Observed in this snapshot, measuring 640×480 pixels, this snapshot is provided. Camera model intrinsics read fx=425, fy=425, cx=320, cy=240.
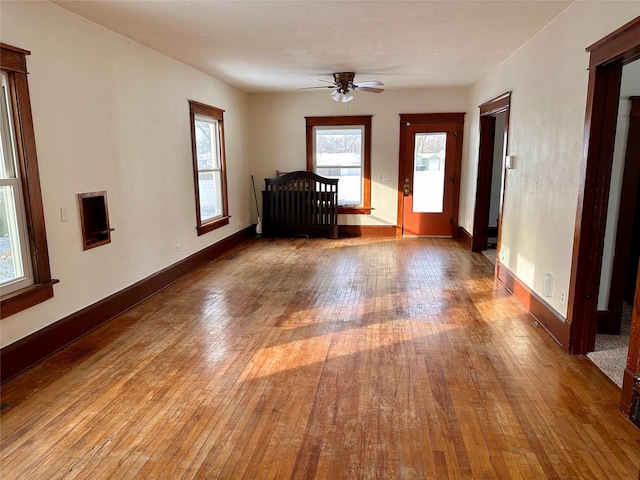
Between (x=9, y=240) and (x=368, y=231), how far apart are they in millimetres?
5862

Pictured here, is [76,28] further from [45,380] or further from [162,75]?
[45,380]

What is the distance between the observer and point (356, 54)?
15.4ft

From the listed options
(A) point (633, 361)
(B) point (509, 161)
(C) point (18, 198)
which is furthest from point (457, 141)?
(C) point (18, 198)

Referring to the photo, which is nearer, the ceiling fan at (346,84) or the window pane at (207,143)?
the ceiling fan at (346,84)

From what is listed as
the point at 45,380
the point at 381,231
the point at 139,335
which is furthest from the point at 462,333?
the point at 381,231

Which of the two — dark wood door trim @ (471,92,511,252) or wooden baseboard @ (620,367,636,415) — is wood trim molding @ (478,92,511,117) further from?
wooden baseboard @ (620,367,636,415)

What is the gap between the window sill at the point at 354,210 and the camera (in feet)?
25.6

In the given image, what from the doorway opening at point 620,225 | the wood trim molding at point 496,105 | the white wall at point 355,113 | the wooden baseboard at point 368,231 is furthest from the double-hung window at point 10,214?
the wooden baseboard at point 368,231

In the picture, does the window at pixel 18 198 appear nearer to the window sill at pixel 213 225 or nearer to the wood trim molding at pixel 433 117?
the window sill at pixel 213 225

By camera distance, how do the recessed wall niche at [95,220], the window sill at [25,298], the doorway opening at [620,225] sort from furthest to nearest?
the recessed wall niche at [95,220], the doorway opening at [620,225], the window sill at [25,298]

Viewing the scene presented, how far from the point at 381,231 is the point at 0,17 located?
6.20m

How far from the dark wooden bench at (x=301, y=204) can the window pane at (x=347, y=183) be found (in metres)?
0.33

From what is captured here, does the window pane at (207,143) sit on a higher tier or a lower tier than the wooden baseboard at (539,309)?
higher

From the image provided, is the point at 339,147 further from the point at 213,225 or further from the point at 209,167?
the point at 213,225
